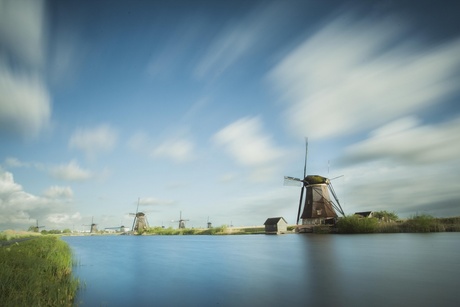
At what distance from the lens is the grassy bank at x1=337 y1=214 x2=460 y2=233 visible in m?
46.0

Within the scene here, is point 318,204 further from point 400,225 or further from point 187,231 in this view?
point 187,231

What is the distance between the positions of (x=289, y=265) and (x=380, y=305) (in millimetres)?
11112

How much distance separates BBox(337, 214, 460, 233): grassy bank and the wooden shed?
Answer: 17.0 m

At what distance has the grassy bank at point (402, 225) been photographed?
46031 millimetres

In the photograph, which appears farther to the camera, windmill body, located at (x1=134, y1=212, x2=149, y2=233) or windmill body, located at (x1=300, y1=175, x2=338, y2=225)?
windmill body, located at (x1=134, y1=212, x2=149, y2=233)

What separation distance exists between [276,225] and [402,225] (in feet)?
93.2

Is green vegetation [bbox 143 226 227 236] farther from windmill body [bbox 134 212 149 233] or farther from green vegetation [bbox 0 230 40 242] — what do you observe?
green vegetation [bbox 0 230 40 242]

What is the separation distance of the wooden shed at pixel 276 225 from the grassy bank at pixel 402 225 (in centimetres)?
1702

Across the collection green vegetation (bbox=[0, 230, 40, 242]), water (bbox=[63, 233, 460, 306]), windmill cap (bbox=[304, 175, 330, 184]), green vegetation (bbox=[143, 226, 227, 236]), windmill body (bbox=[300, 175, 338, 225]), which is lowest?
green vegetation (bbox=[143, 226, 227, 236])

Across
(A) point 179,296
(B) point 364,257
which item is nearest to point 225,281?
(A) point 179,296

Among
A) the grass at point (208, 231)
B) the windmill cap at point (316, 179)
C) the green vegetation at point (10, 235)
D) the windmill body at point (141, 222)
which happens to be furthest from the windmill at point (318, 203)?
the windmill body at point (141, 222)

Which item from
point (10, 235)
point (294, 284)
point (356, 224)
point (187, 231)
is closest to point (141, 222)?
point (187, 231)

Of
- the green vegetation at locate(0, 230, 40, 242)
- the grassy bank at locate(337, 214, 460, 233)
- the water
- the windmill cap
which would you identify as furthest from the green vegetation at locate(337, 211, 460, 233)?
the green vegetation at locate(0, 230, 40, 242)

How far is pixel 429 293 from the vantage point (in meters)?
11.7
